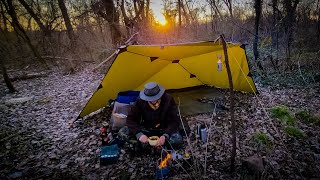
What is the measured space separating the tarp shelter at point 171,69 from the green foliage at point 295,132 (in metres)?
0.93

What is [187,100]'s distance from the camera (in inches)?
246

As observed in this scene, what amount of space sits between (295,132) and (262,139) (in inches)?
24.9

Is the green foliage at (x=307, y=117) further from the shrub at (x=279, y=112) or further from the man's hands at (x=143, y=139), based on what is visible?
the man's hands at (x=143, y=139)

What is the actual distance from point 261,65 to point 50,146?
657 cm

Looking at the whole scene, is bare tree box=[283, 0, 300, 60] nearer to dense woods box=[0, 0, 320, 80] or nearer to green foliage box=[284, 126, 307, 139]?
dense woods box=[0, 0, 320, 80]

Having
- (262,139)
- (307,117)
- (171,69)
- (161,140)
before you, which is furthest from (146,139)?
(307,117)

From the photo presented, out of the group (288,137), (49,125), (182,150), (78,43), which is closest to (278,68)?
(288,137)

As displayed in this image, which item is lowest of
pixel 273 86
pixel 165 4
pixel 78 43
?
pixel 273 86

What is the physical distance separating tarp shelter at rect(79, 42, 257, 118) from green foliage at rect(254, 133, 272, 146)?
3.15 feet

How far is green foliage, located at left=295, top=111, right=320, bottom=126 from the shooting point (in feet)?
15.0

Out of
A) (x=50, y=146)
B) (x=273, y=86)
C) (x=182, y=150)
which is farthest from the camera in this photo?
(x=273, y=86)

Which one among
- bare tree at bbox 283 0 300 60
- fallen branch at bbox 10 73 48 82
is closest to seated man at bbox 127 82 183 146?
bare tree at bbox 283 0 300 60

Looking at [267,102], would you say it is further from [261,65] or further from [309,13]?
[309,13]

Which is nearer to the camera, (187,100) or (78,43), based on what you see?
(187,100)
